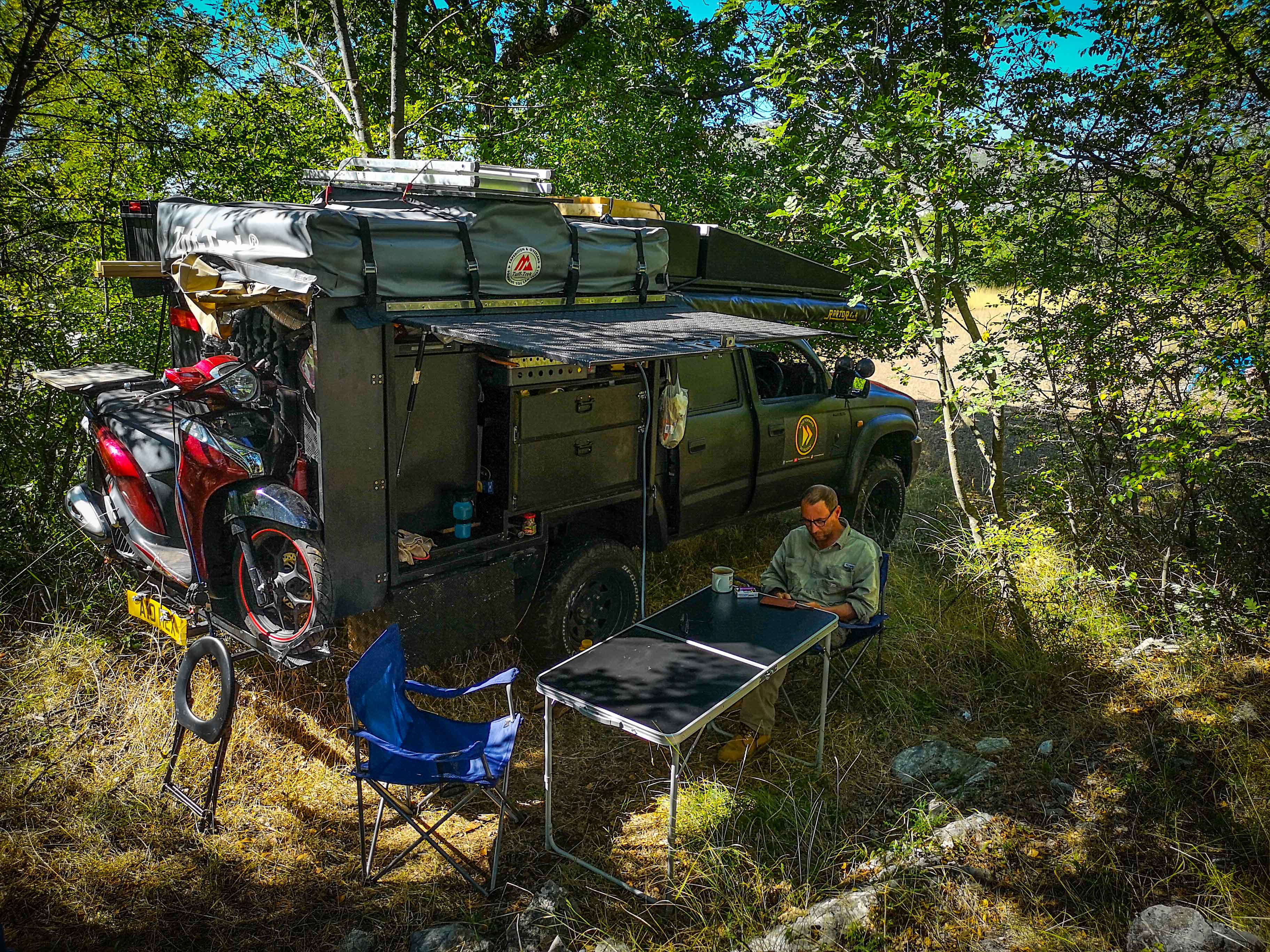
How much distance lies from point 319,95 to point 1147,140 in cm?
740

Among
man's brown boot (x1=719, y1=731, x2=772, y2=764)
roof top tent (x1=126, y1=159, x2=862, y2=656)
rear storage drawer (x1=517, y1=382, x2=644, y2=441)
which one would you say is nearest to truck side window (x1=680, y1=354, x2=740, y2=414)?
roof top tent (x1=126, y1=159, x2=862, y2=656)

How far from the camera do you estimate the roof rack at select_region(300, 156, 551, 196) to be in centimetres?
439

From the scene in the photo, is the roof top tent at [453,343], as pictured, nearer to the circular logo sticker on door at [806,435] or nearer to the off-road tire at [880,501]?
the circular logo sticker on door at [806,435]

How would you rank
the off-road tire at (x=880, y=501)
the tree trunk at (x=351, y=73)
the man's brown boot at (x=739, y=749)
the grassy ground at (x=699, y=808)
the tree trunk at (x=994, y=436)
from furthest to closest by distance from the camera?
the tree trunk at (x=351, y=73), the off-road tire at (x=880, y=501), the tree trunk at (x=994, y=436), the man's brown boot at (x=739, y=749), the grassy ground at (x=699, y=808)

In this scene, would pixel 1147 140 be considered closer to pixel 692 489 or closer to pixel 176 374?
pixel 692 489

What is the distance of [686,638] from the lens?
379 centimetres

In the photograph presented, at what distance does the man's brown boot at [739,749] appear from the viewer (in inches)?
159

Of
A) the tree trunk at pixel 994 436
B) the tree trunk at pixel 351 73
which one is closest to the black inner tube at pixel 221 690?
the tree trunk at pixel 994 436

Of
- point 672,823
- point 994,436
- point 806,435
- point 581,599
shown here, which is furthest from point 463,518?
point 994,436

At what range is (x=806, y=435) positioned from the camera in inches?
241

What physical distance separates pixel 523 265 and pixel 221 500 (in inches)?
71.9

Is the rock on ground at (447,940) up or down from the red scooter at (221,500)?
down

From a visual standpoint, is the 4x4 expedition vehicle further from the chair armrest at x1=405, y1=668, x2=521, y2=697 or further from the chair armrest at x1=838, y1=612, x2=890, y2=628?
the chair armrest at x1=838, y1=612, x2=890, y2=628

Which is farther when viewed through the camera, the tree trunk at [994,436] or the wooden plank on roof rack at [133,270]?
the tree trunk at [994,436]
